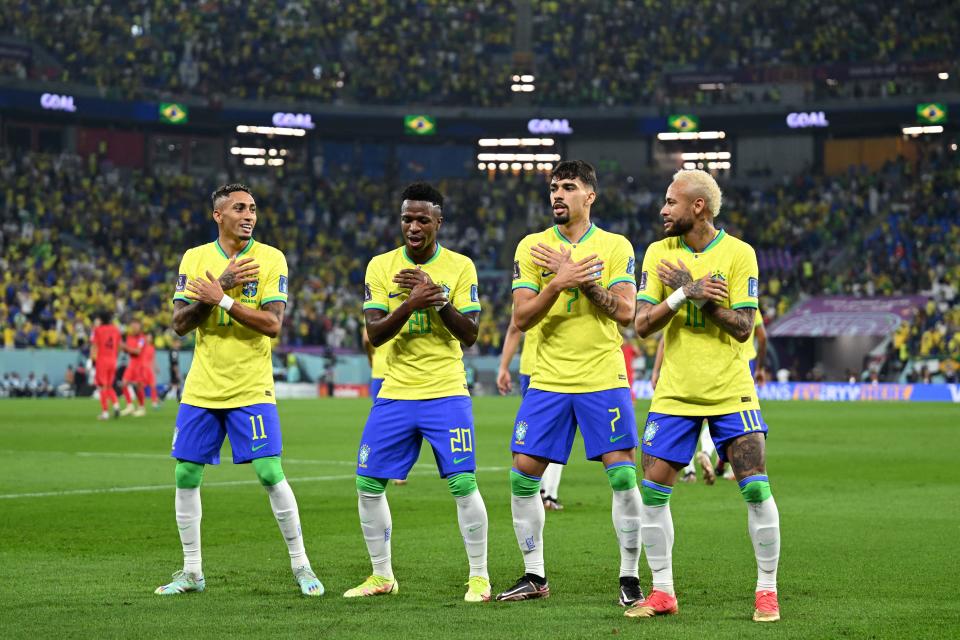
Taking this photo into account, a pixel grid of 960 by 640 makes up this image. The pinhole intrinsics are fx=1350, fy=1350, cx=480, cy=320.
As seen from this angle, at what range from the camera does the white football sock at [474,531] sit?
863cm

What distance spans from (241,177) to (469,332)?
57345mm

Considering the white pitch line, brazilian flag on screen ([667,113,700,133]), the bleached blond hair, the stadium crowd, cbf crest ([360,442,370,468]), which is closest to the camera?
the bleached blond hair

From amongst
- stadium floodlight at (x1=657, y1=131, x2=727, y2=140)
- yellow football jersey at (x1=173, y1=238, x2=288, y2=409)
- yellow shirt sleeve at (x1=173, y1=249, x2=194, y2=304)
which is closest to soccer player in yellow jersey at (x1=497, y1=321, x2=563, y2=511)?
yellow football jersey at (x1=173, y1=238, x2=288, y2=409)

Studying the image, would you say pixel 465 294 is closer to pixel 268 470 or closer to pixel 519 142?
pixel 268 470

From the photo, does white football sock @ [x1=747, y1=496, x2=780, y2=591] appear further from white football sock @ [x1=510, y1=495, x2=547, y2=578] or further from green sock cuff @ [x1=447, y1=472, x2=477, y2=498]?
green sock cuff @ [x1=447, y1=472, x2=477, y2=498]

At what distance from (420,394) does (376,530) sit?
95cm

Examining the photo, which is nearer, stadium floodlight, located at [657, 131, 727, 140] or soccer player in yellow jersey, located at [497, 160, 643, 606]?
soccer player in yellow jersey, located at [497, 160, 643, 606]

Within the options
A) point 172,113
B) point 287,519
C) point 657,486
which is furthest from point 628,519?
point 172,113

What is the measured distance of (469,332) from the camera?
28.1 feet

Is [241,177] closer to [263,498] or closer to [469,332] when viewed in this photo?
[263,498]

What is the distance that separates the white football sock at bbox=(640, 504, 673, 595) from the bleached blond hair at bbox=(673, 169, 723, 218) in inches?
72.2

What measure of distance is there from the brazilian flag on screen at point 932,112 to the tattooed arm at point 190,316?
177 ft

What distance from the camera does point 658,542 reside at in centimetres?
809

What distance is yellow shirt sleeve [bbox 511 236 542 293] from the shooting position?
871 cm
